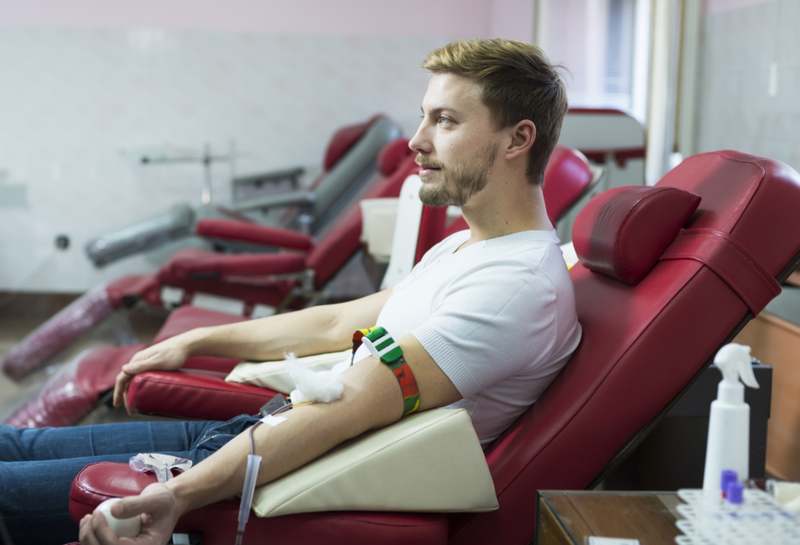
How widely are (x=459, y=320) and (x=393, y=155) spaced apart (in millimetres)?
2216

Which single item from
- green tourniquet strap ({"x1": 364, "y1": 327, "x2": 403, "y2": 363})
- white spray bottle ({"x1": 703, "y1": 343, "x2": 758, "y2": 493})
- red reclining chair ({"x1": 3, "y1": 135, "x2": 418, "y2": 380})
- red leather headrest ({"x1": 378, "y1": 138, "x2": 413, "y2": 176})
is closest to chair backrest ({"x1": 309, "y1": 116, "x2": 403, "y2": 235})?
red leather headrest ({"x1": 378, "y1": 138, "x2": 413, "y2": 176})

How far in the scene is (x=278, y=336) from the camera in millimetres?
1483

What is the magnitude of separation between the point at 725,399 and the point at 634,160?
7.69ft

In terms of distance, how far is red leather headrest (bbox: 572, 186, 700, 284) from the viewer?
1083 mm

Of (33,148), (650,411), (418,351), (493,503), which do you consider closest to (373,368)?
(418,351)

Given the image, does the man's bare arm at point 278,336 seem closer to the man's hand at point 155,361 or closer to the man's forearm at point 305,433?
the man's hand at point 155,361

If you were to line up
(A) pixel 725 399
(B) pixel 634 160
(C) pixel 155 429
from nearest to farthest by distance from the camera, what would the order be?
(A) pixel 725 399 < (C) pixel 155 429 < (B) pixel 634 160

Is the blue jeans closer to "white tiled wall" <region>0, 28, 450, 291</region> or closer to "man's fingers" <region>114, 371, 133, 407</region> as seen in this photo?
"man's fingers" <region>114, 371, 133, 407</region>

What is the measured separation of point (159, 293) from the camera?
2.97 meters

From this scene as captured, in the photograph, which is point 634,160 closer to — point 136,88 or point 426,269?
point 426,269

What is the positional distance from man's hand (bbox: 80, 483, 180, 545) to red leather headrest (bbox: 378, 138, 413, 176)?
2.41 m

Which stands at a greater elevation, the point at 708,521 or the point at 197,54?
the point at 197,54

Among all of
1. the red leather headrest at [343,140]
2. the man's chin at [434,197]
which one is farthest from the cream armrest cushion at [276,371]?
the red leather headrest at [343,140]


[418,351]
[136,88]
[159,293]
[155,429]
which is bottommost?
[159,293]
